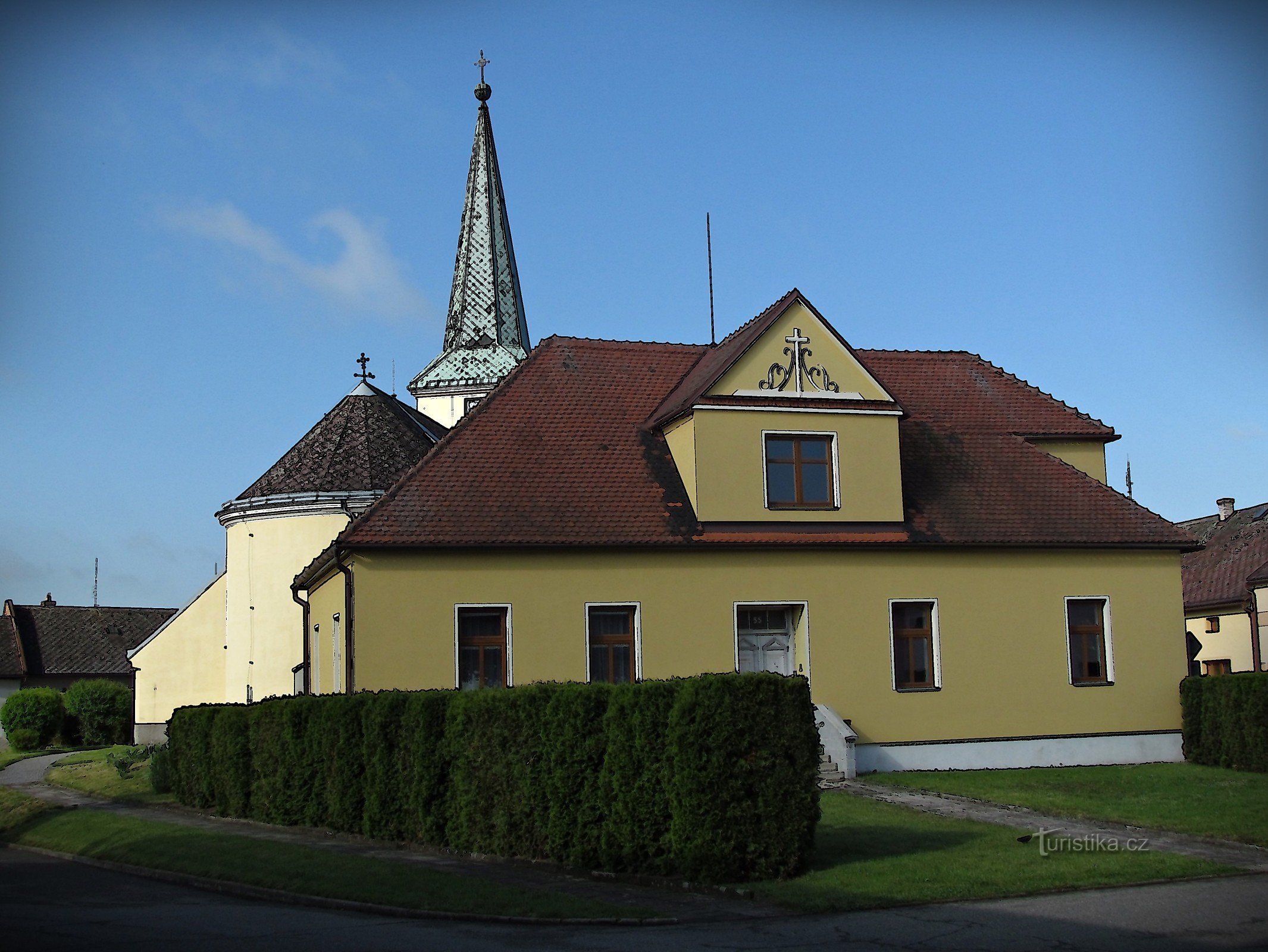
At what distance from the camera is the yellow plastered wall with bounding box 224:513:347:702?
33.2 meters

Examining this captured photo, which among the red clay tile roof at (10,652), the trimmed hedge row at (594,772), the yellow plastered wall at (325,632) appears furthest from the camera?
the red clay tile roof at (10,652)

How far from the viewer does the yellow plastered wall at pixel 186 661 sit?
3988 centimetres

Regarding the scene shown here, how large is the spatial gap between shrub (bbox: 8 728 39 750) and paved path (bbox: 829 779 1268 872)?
34.1 m

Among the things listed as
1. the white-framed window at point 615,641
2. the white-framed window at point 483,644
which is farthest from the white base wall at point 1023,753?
the white-framed window at point 483,644

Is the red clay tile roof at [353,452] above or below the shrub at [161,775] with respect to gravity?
above

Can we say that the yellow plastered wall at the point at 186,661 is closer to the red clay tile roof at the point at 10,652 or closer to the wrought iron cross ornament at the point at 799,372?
the wrought iron cross ornament at the point at 799,372

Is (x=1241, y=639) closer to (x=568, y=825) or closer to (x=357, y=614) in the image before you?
(x=357, y=614)

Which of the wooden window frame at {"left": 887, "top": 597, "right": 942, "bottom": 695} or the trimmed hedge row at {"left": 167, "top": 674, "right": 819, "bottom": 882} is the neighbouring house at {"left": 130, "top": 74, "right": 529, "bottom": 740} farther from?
the wooden window frame at {"left": 887, "top": 597, "right": 942, "bottom": 695}

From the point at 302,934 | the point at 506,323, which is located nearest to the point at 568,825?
the point at 302,934

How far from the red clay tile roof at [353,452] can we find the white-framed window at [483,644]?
11683 millimetres

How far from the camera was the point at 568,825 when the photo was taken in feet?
47.8

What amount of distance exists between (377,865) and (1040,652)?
48.8 ft

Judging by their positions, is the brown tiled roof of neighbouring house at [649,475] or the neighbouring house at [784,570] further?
the brown tiled roof of neighbouring house at [649,475]

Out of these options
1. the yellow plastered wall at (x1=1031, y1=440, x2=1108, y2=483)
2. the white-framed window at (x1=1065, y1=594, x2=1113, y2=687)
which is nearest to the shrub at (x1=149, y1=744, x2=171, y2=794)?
the white-framed window at (x1=1065, y1=594, x2=1113, y2=687)
